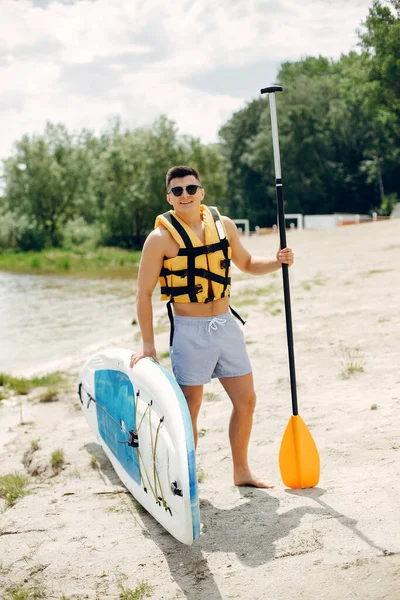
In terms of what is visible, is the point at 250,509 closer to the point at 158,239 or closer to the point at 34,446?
the point at 158,239

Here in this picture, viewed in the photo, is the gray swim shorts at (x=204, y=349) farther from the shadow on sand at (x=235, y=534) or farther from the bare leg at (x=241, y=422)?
the shadow on sand at (x=235, y=534)

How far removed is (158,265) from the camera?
3.67 meters

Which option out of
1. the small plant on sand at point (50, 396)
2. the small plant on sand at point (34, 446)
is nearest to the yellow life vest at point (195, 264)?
the small plant on sand at point (34, 446)

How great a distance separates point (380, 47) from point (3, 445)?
48.2 feet

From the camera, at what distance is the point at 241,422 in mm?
3904

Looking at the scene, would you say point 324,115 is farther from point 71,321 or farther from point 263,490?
point 263,490

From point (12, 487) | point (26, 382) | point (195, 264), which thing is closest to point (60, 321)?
point (26, 382)

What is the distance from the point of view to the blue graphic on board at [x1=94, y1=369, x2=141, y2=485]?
4031 mm

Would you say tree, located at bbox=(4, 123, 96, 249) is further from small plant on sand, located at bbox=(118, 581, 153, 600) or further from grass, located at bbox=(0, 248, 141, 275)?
small plant on sand, located at bbox=(118, 581, 153, 600)

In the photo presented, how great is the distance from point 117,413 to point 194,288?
42.4 inches

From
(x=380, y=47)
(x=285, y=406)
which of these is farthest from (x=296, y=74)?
(x=285, y=406)

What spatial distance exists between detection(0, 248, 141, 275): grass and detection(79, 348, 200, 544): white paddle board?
24106 millimetres

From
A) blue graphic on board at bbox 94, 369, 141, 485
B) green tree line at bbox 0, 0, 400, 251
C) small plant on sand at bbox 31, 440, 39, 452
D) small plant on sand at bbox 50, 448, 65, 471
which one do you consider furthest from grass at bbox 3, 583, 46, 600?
green tree line at bbox 0, 0, 400, 251

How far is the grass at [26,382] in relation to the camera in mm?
8102
